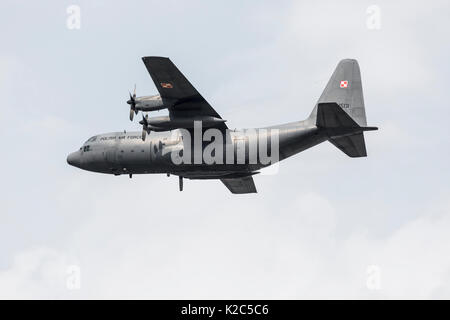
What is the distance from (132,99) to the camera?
47.1 metres

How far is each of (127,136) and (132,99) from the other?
8.66 ft

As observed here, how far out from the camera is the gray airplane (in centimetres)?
4500

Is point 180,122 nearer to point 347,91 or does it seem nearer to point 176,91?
point 176,91

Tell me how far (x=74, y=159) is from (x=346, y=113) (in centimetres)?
1575

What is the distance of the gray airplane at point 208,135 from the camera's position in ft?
148

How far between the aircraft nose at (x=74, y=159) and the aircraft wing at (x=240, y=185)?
805 centimetres

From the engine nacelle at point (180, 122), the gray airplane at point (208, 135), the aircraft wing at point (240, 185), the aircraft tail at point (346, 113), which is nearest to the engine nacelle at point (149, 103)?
the gray airplane at point (208, 135)

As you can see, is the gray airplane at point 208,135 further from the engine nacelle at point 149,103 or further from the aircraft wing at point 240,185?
the aircraft wing at point 240,185

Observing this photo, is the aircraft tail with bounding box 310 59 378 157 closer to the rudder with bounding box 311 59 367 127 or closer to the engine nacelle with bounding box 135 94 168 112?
the rudder with bounding box 311 59 367 127

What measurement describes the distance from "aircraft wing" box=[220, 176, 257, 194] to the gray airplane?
2565 mm
